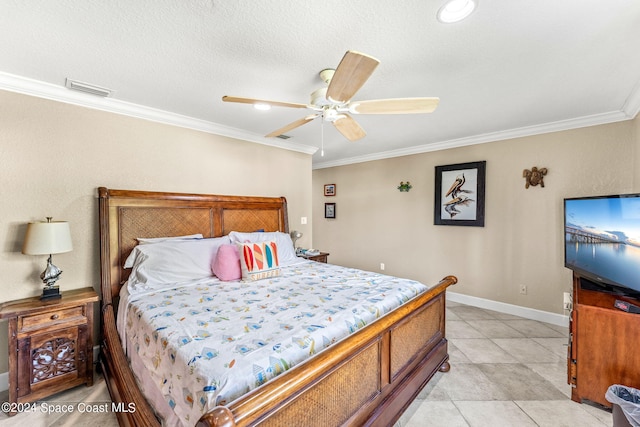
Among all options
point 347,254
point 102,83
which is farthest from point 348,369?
point 347,254

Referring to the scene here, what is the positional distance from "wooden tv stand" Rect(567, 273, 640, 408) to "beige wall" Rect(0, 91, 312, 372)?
3696mm

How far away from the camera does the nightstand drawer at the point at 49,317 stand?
6.46 feet

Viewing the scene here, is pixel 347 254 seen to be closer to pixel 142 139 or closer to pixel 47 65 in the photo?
pixel 142 139

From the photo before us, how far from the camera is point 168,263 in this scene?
7.88 feet

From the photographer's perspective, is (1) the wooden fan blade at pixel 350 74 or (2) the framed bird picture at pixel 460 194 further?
(2) the framed bird picture at pixel 460 194

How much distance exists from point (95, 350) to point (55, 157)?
70.3 inches

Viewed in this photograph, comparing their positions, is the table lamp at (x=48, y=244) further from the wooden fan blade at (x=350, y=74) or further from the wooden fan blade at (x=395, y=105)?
the wooden fan blade at (x=395, y=105)

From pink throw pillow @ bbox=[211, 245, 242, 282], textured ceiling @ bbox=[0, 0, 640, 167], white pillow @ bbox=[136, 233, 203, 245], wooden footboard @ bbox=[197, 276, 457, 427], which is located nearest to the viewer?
wooden footboard @ bbox=[197, 276, 457, 427]

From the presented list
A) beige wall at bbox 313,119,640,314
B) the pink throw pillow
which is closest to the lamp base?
the pink throw pillow

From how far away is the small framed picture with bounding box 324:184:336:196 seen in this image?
581 cm

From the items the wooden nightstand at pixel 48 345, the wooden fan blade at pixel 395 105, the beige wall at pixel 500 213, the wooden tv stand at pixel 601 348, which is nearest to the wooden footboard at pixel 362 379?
the wooden tv stand at pixel 601 348

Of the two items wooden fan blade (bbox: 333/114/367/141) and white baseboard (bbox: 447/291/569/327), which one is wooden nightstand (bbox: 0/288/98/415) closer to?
wooden fan blade (bbox: 333/114/367/141)

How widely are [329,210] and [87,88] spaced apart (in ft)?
14.2

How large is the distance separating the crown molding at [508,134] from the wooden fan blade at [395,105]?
2251 millimetres
